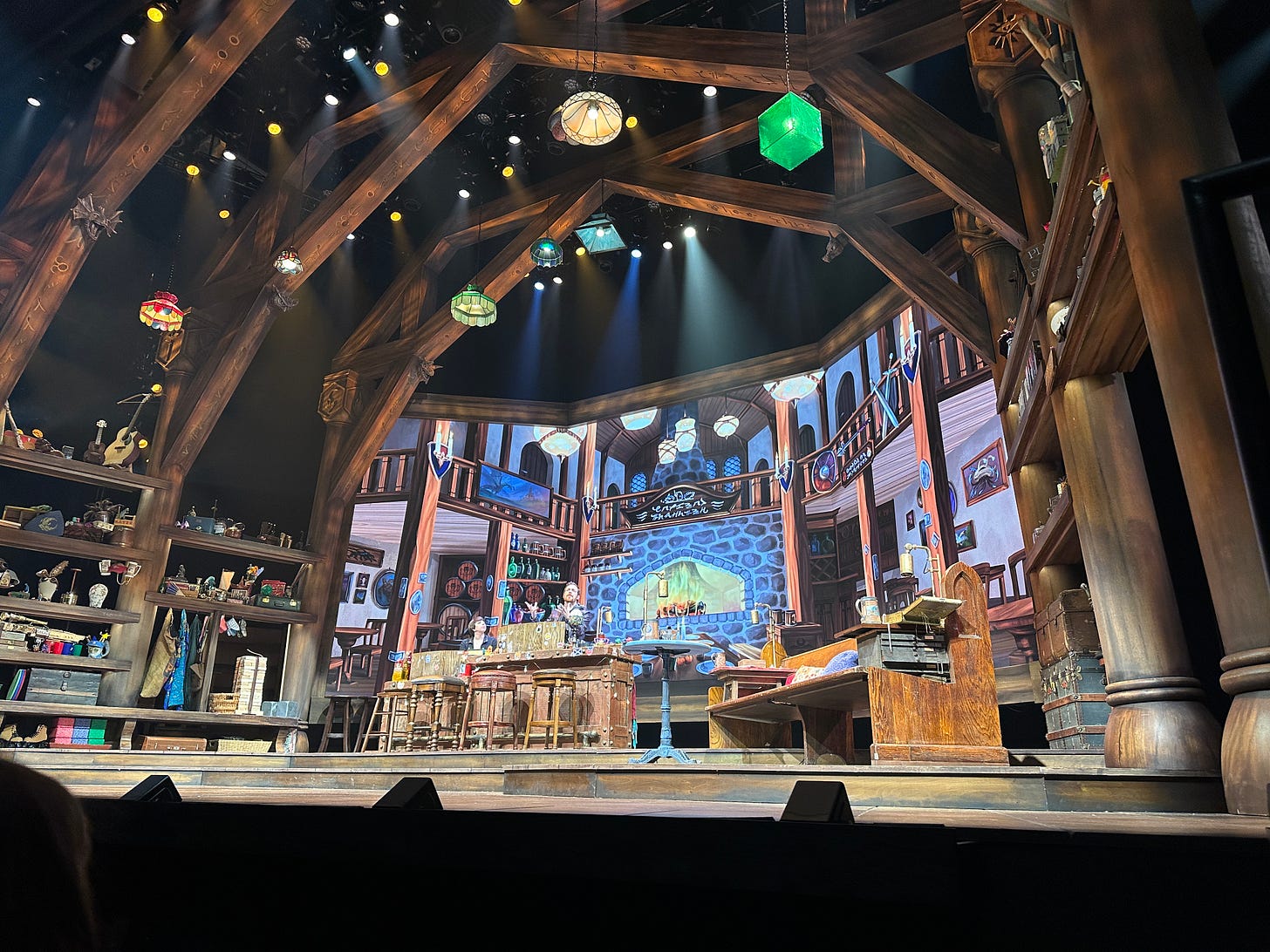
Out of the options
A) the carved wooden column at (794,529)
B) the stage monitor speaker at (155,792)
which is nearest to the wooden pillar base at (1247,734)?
the stage monitor speaker at (155,792)

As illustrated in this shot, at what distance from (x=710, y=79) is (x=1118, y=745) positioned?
6571 millimetres

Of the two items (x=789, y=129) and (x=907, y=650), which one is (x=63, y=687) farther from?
(x=789, y=129)

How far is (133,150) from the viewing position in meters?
7.32

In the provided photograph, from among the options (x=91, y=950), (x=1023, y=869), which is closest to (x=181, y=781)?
(x=91, y=950)

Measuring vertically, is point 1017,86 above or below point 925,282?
above

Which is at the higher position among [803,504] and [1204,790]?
[803,504]

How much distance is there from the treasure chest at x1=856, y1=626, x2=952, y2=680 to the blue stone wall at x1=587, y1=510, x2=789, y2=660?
662 centimetres

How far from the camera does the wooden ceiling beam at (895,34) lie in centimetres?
659

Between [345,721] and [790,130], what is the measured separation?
27.9 ft

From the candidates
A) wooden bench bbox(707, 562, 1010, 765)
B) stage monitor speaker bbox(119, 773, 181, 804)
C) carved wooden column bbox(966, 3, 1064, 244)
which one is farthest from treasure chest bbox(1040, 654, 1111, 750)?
stage monitor speaker bbox(119, 773, 181, 804)

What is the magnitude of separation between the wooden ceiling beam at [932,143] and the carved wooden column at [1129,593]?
6.14 feet

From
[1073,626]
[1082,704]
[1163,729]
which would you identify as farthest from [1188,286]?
[1082,704]

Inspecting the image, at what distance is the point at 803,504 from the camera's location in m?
10.6

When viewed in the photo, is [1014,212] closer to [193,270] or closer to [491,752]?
[491,752]
